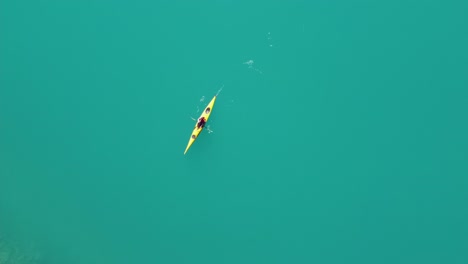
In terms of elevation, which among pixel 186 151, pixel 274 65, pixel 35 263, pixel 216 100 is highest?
pixel 274 65

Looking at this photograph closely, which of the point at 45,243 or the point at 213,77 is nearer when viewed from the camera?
the point at 213,77

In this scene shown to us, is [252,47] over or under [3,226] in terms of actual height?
over

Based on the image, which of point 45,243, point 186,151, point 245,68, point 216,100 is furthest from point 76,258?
point 245,68

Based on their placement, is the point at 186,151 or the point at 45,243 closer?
the point at 186,151

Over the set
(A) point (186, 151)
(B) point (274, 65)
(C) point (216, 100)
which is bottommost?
(A) point (186, 151)

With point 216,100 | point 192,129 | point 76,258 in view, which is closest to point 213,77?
point 216,100

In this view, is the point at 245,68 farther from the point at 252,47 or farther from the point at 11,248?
the point at 11,248

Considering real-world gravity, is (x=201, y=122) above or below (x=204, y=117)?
below

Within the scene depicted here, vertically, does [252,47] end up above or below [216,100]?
above

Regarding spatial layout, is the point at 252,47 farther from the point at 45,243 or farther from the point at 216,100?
the point at 45,243
